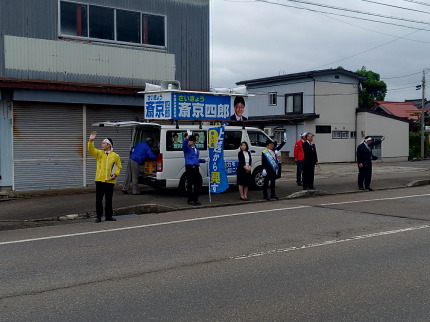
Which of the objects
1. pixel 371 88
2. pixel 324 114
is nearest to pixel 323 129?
pixel 324 114

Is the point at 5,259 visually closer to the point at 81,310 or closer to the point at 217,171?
the point at 81,310

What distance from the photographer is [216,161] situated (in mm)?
14266

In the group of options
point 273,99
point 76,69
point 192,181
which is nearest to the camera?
point 192,181

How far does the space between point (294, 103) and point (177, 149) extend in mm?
22693

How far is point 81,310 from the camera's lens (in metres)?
5.57

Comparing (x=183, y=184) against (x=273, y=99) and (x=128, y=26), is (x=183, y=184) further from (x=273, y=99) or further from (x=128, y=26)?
(x=273, y=99)

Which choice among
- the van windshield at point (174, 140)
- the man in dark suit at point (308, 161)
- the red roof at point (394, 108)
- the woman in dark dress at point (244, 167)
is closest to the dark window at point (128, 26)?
the van windshield at point (174, 140)

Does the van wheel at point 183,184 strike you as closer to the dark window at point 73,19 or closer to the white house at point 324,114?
the dark window at point 73,19

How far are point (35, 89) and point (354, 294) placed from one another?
11771 mm

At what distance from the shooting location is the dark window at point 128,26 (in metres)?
17.0

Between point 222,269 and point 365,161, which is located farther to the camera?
point 365,161

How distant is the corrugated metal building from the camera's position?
49.3ft

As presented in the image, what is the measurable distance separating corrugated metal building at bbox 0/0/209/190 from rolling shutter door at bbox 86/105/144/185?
0.03m

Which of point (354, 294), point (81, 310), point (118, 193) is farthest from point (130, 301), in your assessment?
point (118, 193)
